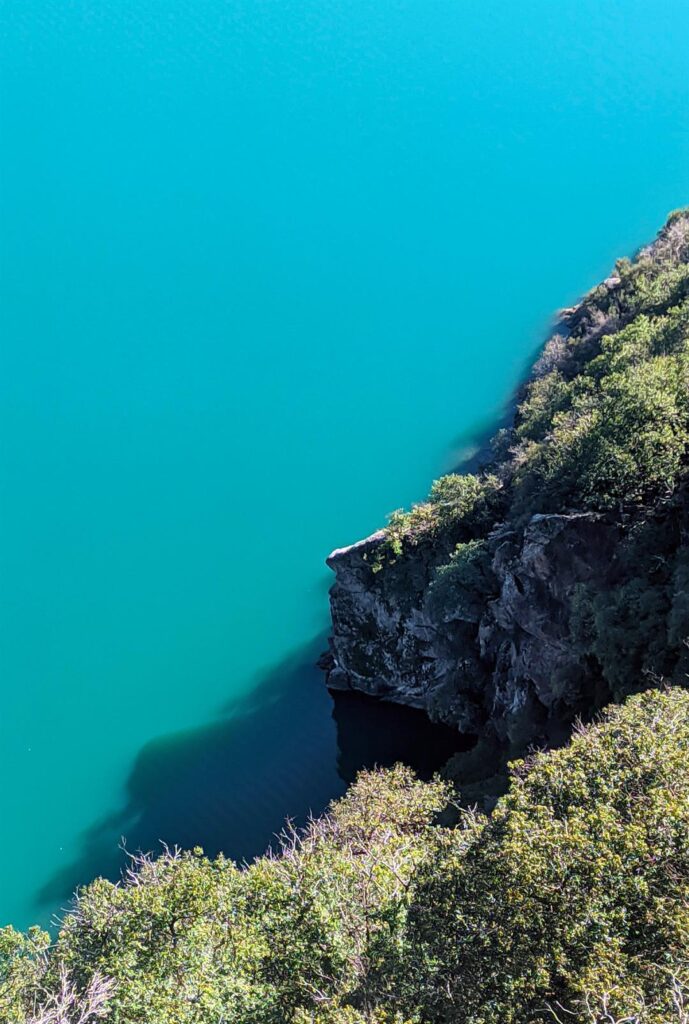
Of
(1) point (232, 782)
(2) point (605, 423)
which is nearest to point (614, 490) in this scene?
(2) point (605, 423)

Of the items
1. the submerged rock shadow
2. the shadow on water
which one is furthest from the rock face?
the submerged rock shadow

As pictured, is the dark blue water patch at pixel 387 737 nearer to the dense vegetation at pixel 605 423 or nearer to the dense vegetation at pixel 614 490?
the dense vegetation at pixel 614 490

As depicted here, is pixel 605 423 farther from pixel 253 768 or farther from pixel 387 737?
pixel 253 768

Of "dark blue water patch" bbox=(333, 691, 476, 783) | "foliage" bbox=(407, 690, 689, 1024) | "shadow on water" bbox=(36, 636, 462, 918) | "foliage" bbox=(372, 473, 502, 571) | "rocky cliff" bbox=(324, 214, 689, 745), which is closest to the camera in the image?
"foliage" bbox=(407, 690, 689, 1024)

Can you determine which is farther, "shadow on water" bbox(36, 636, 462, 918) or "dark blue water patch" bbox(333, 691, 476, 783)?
"dark blue water patch" bbox(333, 691, 476, 783)

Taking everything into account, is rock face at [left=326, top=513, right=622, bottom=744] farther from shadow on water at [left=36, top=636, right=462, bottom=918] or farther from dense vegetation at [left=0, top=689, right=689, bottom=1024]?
dense vegetation at [left=0, top=689, right=689, bottom=1024]

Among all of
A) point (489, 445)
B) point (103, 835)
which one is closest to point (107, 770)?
point (103, 835)

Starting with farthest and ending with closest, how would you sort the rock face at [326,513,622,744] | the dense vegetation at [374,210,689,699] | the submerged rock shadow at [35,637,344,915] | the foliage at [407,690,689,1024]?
1. the submerged rock shadow at [35,637,344,915]
2. the rock face at [326,513,622,744]
3. the dense vegetation at [374,210,689,699]
4. the foliage at [407,690,689,1024]

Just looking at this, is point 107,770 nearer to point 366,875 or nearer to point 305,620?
point 305,620
